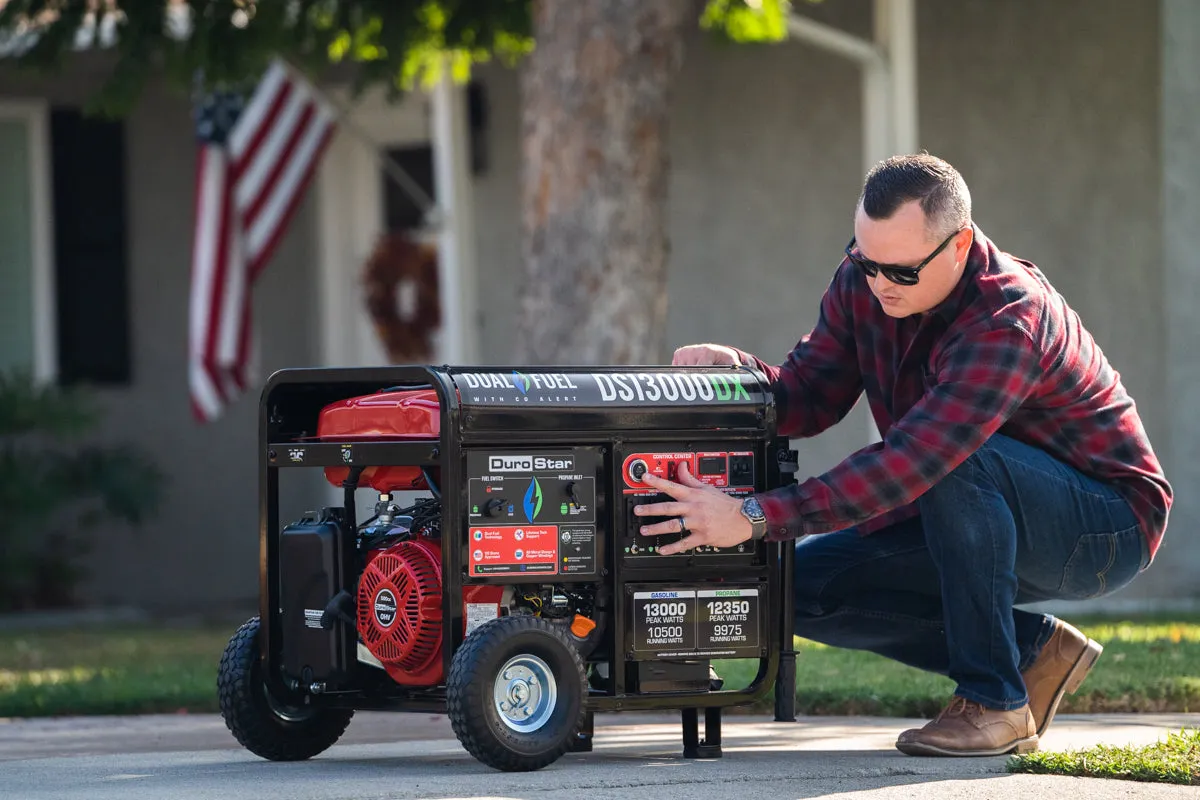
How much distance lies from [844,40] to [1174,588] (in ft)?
9.57

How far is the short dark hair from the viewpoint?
404 centimetres

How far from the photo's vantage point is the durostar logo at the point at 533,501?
12.7 ft

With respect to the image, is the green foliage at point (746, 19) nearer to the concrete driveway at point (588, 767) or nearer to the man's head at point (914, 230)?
the concrete driveway at point (588, 767)

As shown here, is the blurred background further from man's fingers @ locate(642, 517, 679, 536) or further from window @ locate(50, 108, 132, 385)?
man's fingers @ locate(642, 517, 679, 536)

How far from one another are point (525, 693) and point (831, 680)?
1.84m

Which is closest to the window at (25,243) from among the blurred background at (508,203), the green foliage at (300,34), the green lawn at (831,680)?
the blurred background at (508,203)

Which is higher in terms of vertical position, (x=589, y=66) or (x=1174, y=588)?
(x=589, y=66)

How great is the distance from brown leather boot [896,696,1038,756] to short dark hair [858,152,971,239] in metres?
1.01

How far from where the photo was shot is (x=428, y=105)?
11484 millimetres

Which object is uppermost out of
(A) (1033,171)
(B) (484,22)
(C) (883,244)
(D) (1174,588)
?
(B) (484,22)

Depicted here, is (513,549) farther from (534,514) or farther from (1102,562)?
(1102,562)

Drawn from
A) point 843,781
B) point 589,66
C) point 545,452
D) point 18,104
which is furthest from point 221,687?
point 18,104

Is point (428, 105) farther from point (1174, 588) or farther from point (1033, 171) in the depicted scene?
point (1174, 588)

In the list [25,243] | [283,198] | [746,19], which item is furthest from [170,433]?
[746,19]
